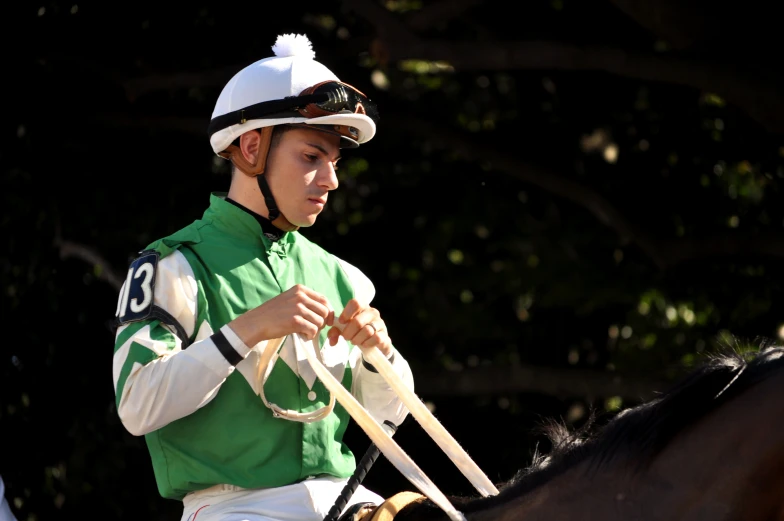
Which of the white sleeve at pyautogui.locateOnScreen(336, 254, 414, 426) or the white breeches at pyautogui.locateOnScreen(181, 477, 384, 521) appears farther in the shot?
the white sleeve at pyautogui.locateOnScreen(336, 254, 414, 426)

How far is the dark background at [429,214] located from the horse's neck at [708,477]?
357cm

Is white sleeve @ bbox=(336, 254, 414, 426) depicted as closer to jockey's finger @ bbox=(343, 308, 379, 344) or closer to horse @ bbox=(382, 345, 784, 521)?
jockey's finger @ bbox=(343, 308, 379, 344)

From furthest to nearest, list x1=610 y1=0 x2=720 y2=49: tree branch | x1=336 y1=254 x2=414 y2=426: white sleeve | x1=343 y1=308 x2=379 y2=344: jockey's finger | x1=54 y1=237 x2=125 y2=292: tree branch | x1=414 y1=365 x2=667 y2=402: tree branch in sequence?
x1=414 y1=365 x2=667 y2=402: tree branch
x1=54 y1=237 x2=125 y2=292: tree branch
x1=610 y1=0 x2=720 y2=49: tree branch
x1=336 y1=254 x2=414 y2=426: white sleeve
x1=343 y1=308 x2=379 y2=344: jockey's finger

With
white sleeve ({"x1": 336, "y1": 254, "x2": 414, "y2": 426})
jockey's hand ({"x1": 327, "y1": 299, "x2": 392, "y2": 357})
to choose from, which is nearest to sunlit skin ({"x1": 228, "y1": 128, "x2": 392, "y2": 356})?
jockey's hand ({"x1": 327, "y1": 299, "x2": 392, "y2": 357})

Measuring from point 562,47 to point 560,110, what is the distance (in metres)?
1.74

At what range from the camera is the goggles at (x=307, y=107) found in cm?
300

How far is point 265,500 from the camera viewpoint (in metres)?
2.89

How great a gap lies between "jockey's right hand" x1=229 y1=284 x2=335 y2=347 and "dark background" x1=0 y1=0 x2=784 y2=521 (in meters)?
3.22

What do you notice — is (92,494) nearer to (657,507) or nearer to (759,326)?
(759,326)

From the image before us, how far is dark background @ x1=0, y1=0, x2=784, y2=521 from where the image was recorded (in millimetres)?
6367

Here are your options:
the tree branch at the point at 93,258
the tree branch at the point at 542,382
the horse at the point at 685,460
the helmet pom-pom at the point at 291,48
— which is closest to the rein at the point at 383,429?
the horse at the point at 685,460

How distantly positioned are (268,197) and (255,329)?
45 centimetres

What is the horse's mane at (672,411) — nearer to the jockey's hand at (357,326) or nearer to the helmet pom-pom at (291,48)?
the jockey's hand at (357,326)

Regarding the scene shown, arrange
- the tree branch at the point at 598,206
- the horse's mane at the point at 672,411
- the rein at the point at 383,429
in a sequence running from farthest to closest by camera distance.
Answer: the tree branch at the point at 598,206
the rein at the point at 383,429
the horse's mane at the point at 672,411
